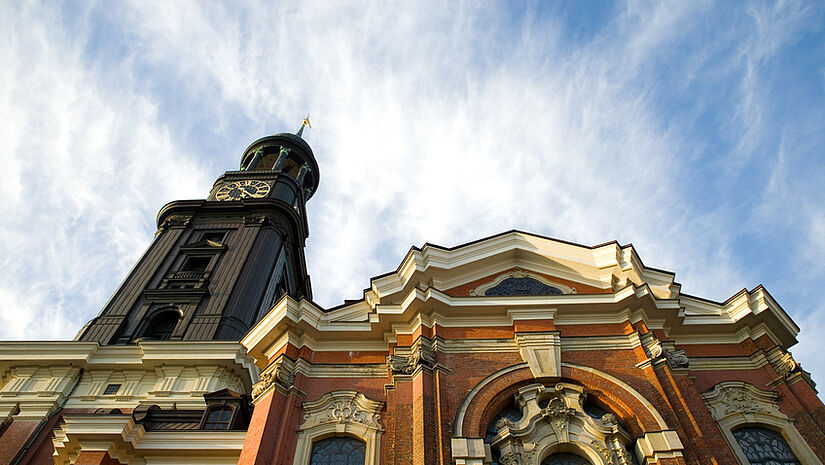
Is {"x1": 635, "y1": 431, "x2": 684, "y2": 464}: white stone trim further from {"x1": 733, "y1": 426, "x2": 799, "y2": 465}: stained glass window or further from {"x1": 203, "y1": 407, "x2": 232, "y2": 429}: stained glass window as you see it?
{"x1": 203, "y1": 407, "x2": 232, "y2": 429}: stained glass window

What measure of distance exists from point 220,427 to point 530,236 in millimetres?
8895

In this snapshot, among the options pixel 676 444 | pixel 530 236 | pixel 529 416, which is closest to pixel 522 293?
pixel 530 236

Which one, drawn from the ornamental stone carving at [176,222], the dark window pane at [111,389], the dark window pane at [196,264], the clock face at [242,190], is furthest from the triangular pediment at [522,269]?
the clock face at [242,190]

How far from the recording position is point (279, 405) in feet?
40.4

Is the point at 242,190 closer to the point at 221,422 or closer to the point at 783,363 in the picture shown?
the point at 221,422

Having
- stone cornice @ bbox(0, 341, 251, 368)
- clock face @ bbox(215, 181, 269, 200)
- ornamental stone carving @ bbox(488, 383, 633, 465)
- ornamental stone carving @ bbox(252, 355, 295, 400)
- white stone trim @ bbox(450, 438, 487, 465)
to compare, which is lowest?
white stone trim @ bbox(450, 438, 487, 465)

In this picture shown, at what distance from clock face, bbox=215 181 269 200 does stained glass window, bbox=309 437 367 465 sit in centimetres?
2442

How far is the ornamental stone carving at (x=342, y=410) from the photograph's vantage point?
12.2m

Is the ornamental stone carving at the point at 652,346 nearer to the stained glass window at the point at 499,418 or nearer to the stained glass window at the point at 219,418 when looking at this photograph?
the stained glass window at the point at 499,418

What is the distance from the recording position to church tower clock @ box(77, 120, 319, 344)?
24547 millimetres

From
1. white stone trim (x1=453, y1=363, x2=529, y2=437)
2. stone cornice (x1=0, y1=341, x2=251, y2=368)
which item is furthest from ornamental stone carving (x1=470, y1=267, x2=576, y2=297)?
stone cornice (x1=0, y1=341, x2=251, y2=368)

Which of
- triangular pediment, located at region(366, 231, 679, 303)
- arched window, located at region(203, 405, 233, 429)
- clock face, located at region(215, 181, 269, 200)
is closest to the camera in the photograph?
triangular pediment, located at region(366, 231, 679, 303)

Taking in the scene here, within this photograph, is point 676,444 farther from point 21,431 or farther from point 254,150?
point 254,150

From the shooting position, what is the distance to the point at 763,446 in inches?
460
